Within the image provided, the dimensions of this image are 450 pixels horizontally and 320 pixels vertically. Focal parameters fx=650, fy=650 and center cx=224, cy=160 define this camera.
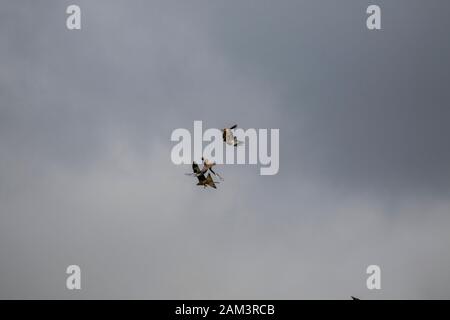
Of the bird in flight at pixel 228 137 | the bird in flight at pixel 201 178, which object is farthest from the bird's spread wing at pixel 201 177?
the bird in flight at pixel 228 137

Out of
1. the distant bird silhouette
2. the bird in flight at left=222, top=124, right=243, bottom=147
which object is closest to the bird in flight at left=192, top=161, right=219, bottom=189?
the distant bird silhouette

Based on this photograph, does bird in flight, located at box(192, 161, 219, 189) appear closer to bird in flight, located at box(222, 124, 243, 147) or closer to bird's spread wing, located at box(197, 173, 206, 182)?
bird's spread wing, located at box(197, 173, 206, 182)

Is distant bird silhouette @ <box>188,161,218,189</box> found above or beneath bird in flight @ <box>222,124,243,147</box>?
beneath

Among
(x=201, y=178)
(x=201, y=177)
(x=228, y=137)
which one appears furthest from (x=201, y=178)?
(x=228, y=137)

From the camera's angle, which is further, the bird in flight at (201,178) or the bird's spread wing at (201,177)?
the bird's spread wing at (201,177)

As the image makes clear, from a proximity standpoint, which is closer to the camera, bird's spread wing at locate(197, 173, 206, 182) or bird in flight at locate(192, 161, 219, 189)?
bird in flight at locate(192, 161, 219, 189)

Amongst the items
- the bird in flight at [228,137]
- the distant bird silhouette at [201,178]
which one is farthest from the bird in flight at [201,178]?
the bird in flight at [228,137]

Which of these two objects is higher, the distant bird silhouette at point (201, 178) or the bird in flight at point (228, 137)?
the bird in flight at point (228, 137)

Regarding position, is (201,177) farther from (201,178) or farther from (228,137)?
(228,137)

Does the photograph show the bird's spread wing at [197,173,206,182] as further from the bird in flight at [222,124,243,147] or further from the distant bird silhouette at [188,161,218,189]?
the bird in flight at [222,124,243,147]

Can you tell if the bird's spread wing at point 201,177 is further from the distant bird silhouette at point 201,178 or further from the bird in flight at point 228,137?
the bird in flight at point 228,137
